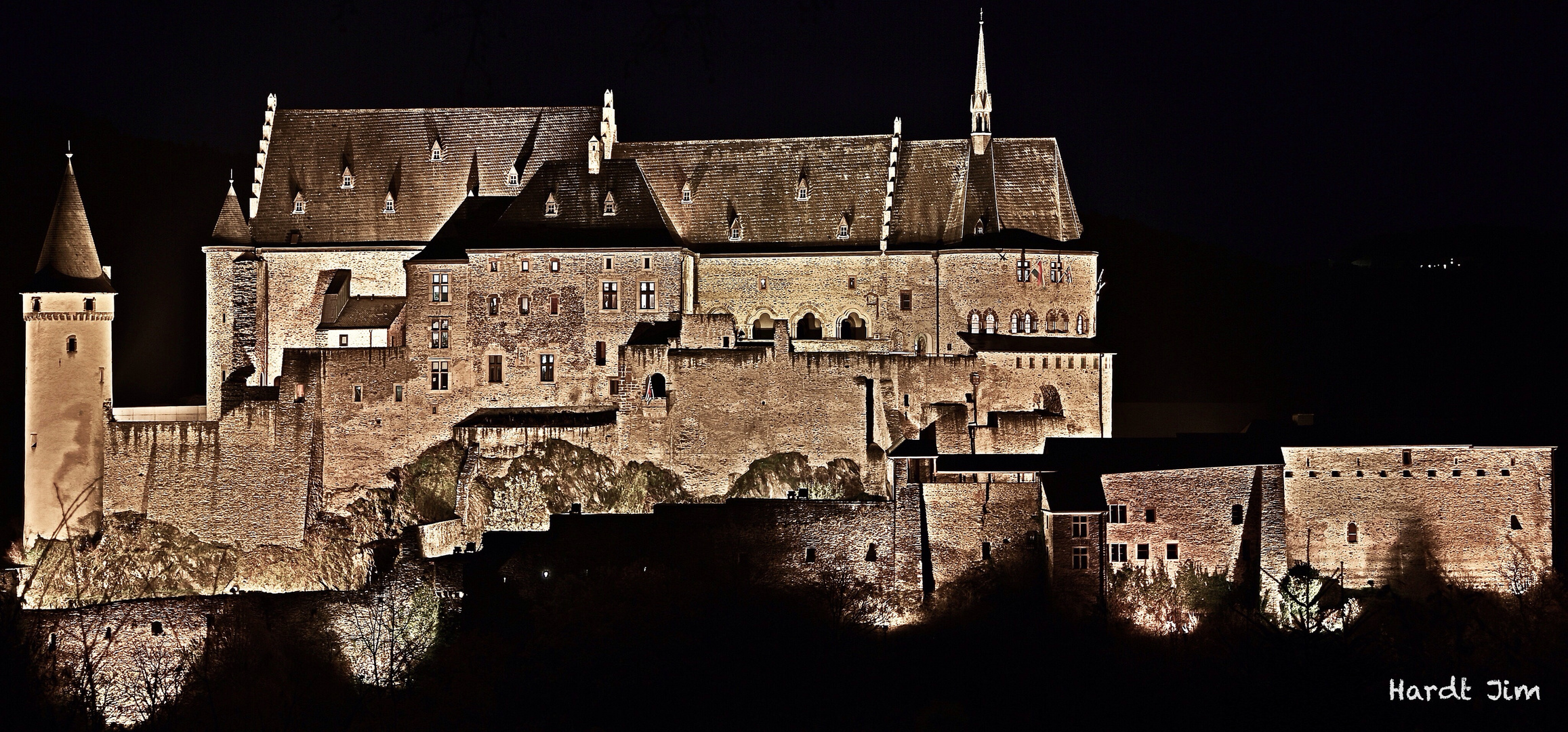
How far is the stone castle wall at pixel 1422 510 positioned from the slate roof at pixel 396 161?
2498 cm

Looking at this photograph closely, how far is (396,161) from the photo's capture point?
200 feet

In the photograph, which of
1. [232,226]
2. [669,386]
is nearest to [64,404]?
[232,226]

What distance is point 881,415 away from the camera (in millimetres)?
51938

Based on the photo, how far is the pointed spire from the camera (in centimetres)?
5953

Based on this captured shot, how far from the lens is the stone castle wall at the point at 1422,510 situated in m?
46.2

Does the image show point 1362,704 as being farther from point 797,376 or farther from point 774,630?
point 797,376

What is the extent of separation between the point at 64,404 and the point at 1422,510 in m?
35.6

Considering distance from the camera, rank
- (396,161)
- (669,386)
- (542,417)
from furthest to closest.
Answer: (396,161)
(542,417)
(669,386)

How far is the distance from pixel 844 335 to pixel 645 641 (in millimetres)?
15788

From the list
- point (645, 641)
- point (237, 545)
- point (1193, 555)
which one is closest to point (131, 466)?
point (237, 545)

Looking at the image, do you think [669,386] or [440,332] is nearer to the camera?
[669,386]

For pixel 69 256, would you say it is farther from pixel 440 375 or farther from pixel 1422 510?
pixel 1422 510

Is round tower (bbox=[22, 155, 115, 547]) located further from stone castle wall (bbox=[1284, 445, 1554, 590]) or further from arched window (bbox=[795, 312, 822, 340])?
stone castle wall (bbox=[1284, 445, 1554, 590])
